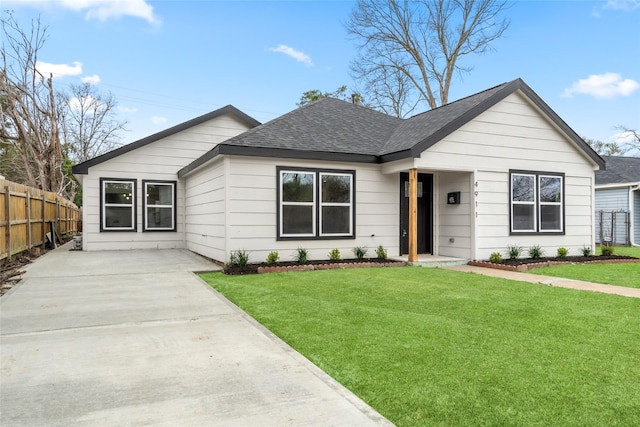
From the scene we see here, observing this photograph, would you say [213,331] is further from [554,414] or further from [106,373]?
[554,414]

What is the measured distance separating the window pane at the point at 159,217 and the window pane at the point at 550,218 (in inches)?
435

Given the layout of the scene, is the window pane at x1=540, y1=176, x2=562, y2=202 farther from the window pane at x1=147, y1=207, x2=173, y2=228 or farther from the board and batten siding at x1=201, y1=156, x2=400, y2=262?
the window pane at x1=147, y1=207, x2=173, y2=228

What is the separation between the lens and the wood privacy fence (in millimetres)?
8914

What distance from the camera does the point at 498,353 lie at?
3.50 m

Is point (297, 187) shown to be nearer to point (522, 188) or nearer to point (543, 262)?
point (522, 188)

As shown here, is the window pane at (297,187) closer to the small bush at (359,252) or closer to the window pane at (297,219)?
the window pane at (297,219)

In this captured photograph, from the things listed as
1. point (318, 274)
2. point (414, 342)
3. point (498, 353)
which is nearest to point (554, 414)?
point (498, 353)

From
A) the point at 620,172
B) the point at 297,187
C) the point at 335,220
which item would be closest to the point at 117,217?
the point at 297,187

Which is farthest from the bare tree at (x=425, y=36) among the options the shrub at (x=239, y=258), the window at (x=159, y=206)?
the shrub at (x=239, y=258)

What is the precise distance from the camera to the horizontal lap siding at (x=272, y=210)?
29.4ft

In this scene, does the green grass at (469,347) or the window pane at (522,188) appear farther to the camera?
the window pane at (522,188)

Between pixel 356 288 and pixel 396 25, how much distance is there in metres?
20.8

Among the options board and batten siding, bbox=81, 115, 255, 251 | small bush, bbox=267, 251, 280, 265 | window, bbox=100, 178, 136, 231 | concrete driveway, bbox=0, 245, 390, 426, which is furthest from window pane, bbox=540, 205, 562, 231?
window, bbox=100, 178, 136, 231

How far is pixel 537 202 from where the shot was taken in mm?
10938
